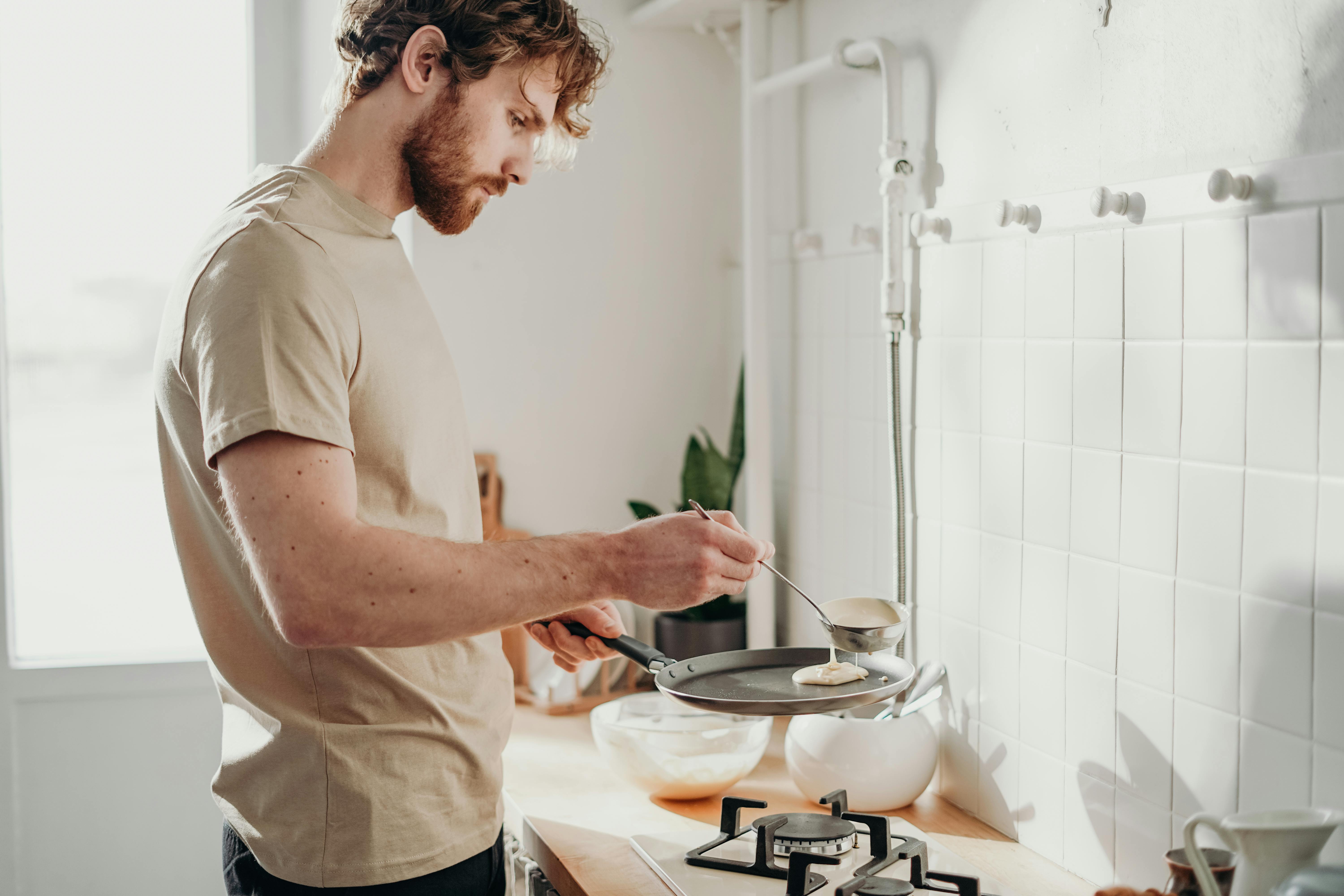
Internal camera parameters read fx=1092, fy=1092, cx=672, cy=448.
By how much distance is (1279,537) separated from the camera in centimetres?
105

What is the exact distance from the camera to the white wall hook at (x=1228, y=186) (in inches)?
41.6

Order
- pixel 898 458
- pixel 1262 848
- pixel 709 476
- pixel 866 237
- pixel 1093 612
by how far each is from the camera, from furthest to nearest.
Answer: pixel 709 476 < pixel 866 237 < pixel 898 458 < pixel 1093 612 < pixel 1262 848

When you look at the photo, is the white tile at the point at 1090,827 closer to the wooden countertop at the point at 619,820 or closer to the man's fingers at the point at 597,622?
the wooden countertop at the point at 619,820

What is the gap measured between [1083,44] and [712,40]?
3.72 ft

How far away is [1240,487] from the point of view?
109cm

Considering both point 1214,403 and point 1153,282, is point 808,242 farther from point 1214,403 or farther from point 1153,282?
point 1214,403

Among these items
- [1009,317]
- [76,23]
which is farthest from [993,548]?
[76,23]

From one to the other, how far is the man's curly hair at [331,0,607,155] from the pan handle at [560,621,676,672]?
0.66 metres

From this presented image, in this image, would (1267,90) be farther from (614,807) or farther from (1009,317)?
(614,807)

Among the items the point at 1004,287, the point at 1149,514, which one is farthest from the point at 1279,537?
the point at 1004,287

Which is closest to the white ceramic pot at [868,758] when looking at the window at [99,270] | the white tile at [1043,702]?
the white tile at [1043,702]

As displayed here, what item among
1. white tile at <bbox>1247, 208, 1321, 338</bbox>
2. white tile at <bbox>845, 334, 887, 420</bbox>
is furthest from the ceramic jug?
white tile at <bbox>845, 334, 887, 420</bbox>

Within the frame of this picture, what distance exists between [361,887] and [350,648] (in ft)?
0.84

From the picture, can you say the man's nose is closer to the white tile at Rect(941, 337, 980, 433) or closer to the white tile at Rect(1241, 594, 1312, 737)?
the white tile at Rect(941, 337, 980, 433)
